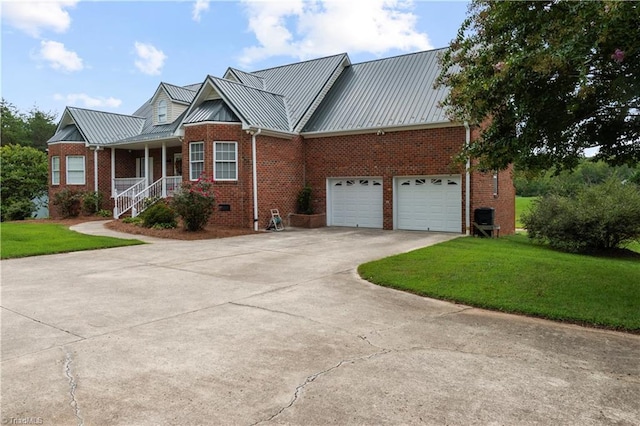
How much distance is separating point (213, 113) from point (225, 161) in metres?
2.00

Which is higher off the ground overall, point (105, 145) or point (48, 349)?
point (105, 145)

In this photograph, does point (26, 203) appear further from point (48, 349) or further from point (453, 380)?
point (453, 380)

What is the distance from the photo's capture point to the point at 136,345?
495 centimetres

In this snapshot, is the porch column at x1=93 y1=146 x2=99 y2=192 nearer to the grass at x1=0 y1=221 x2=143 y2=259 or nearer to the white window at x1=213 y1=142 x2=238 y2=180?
the grass at x1=0 y1=221 x2=143 y2=259

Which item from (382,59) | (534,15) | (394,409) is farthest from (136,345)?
(382,59)

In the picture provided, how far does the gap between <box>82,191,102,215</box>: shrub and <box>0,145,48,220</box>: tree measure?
4.98 meters

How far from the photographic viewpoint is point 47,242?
13539mm

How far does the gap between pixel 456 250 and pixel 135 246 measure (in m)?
9.12

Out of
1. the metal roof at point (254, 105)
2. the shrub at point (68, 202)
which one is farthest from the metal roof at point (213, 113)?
the shrub at point (68, 202)

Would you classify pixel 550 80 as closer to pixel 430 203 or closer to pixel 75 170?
pixel 430 203

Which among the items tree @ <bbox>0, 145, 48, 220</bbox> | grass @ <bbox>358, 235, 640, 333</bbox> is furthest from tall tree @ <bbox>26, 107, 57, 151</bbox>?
grass @ <bbox>358, 235, 640, 333</bbox>

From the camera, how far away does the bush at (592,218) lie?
13.5 m

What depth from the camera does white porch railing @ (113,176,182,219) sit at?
2077 cm

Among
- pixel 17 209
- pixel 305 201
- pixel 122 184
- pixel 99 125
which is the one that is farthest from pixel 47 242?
pixel 17 209
